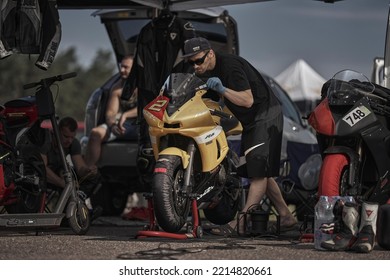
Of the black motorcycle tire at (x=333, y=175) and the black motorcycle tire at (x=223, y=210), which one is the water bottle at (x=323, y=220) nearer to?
the black motorcycle tire at (x=333, y=175)

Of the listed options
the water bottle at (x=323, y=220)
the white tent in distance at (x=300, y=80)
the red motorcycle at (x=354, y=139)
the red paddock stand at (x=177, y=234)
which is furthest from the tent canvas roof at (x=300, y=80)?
the water bottle at (x=323, y=220)

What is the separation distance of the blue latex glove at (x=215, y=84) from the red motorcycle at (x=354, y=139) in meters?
0.91

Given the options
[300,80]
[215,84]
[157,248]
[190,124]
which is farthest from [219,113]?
[300,80]

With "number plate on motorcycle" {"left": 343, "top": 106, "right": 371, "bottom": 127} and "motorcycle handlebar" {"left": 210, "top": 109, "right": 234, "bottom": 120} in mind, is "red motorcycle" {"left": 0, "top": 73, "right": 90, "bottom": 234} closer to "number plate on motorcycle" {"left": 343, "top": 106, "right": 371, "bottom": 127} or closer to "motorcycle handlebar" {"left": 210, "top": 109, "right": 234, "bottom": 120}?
"motorcycle handlebar" {"left": 210, "top": 109, "right": 234, "bottom": 120}

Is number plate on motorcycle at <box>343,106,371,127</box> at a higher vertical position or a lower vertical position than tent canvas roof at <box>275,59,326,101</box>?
higher

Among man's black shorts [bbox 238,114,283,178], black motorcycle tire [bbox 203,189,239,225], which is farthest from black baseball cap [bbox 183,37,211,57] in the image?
black motorcycle tire [bbox 203,189,239,225]

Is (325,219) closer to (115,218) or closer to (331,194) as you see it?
(331,194)

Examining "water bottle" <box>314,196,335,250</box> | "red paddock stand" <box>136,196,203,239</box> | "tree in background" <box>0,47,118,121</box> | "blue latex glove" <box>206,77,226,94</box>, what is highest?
"blue latex glove" <box>206,77,226,94</box>

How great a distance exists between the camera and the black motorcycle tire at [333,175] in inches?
338

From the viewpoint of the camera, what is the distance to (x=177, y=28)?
1195cm

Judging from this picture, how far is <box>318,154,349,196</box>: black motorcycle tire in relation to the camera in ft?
28.2

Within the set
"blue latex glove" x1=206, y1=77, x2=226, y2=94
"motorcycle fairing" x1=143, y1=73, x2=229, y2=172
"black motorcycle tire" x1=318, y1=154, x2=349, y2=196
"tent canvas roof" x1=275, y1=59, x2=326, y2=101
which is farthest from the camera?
"tent canvas roof" x1=275, y1=59, x2=326, y2=101

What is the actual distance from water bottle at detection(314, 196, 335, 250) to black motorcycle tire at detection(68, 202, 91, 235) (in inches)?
88.9

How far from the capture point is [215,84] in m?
9.40
